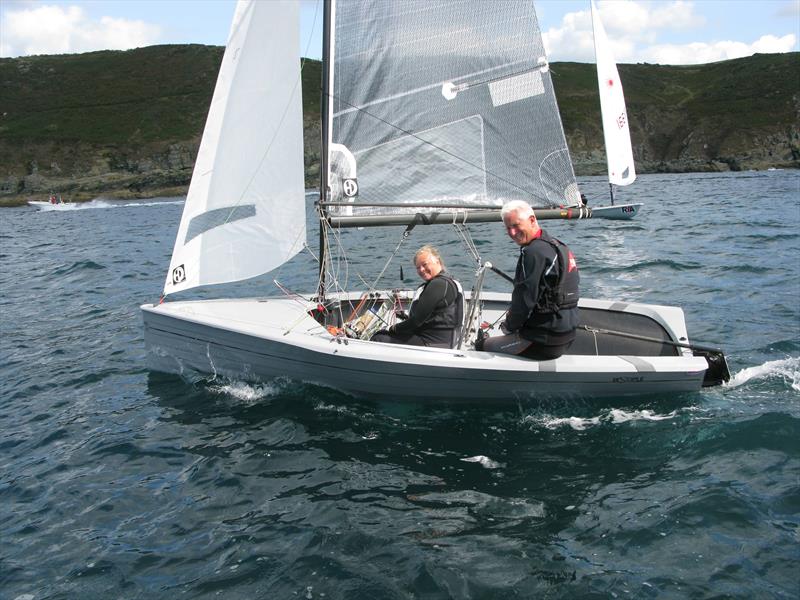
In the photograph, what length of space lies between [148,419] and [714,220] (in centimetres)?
2045

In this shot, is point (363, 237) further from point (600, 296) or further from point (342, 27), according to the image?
point (342, 27)

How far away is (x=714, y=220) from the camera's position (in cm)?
2211

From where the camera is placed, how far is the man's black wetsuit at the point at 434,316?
21.5ft

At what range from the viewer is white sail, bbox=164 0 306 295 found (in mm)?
7672

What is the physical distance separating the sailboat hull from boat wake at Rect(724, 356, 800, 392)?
73 cm

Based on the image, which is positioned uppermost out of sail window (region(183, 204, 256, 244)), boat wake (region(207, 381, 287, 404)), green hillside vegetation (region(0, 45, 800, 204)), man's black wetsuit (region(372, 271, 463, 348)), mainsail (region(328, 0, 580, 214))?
green hillside vegetation (region(0, 45, 800, 204))

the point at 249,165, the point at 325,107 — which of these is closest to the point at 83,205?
the point at 249,165

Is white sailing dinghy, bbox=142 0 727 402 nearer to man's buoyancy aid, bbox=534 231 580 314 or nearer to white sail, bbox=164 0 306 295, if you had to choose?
white sail, bbox=164 0 306 295

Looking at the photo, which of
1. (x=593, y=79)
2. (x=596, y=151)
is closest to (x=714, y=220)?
(x=596, y=151)

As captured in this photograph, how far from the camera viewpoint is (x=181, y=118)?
81438 millimetres

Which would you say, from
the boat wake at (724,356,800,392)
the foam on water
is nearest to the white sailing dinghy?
the boat wake at (724,356,800,392)

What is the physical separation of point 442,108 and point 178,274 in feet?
12.4

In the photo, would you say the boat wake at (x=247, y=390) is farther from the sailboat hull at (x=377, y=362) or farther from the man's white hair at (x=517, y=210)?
the man's white hair at (x=517, y=210)

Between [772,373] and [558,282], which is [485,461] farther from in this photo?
[772,373]
